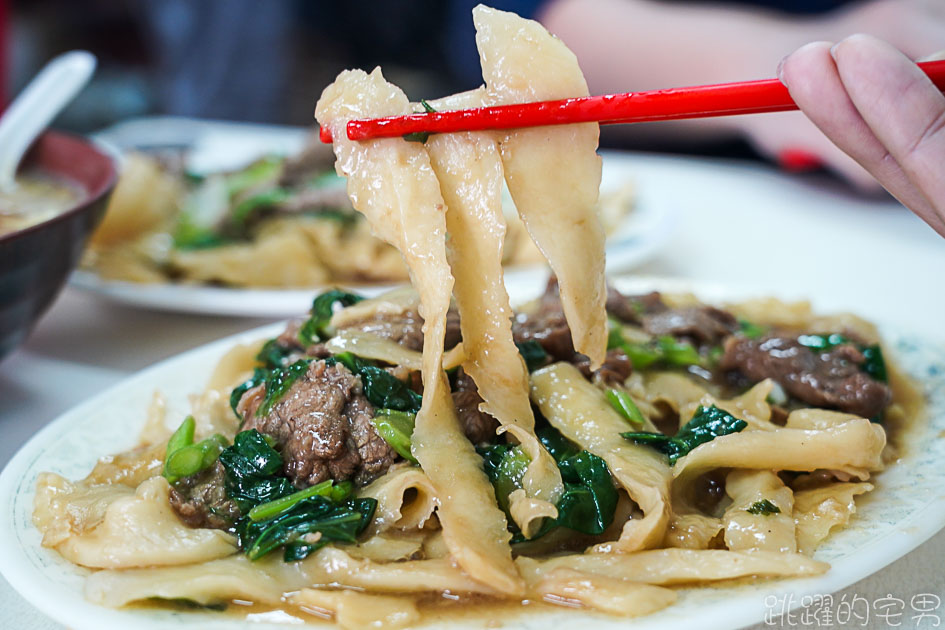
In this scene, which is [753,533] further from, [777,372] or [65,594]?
[65,594]

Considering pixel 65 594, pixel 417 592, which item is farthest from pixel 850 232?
pixel 65 594

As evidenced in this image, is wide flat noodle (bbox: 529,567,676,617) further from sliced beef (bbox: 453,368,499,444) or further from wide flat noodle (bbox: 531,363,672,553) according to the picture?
sliced beef (bbox: 453,368,499,444)

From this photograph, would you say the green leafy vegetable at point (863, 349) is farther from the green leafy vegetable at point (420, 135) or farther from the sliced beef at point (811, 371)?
the green leafy vegetable at point (420, 135)

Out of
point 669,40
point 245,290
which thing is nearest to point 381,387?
point 245,290

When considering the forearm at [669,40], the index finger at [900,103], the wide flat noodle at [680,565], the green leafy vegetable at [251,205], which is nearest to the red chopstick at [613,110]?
the index finger at [900,103]

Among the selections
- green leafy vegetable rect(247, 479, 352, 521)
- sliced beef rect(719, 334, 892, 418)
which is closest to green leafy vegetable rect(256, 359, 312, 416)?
green leafy vegetable rect(247, 479, 352, 521)

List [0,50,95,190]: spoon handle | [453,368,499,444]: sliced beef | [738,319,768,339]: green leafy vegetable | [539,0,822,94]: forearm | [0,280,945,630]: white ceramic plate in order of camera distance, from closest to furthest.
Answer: [0,280,945,630]: white ceramic plate, [453,368,499,444]: sliced beef, [738,319,768,339]: green leafy vegetable, [0,50,95,190]: spoon handle, [539,0,822,94]: forearm
